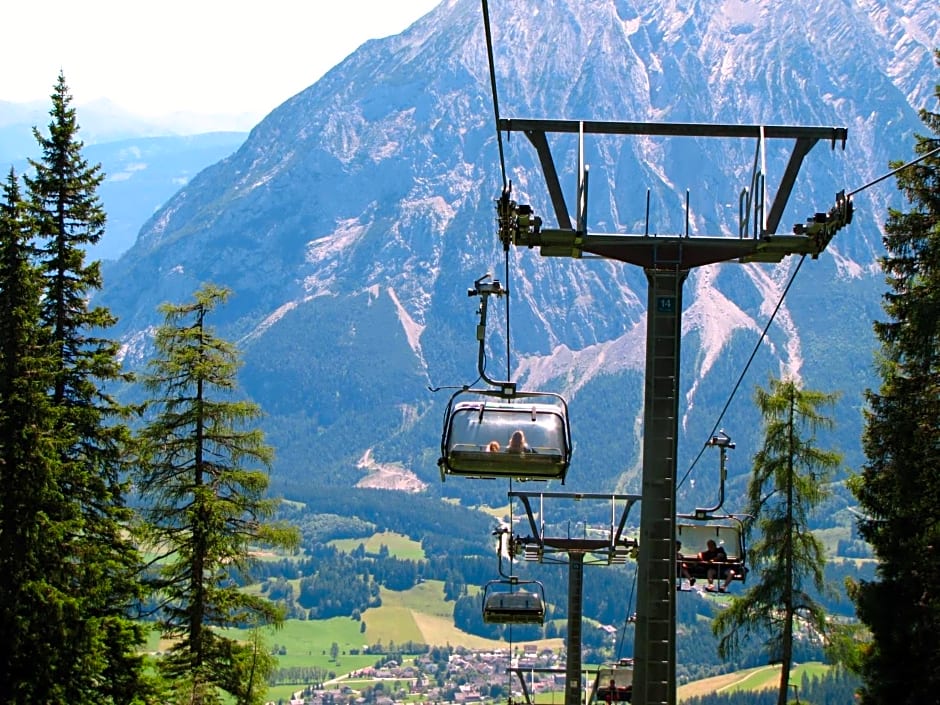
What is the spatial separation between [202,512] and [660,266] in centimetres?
1456

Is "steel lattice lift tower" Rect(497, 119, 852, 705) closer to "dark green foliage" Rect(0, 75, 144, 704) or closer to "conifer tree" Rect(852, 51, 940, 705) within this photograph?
"dark green foliage" Rect(0, 75, 144, 704)

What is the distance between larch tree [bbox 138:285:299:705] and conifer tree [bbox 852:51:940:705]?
1090cm

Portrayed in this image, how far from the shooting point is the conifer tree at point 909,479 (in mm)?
23909

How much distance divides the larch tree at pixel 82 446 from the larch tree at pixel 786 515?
12.2 m

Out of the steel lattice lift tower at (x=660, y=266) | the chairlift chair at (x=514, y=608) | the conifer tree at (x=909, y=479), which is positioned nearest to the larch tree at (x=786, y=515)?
the conifer tree at (x=909, y=479)

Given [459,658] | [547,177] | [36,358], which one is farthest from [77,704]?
[459,658]

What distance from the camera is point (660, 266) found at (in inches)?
482

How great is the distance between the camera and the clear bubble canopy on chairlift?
15.1m

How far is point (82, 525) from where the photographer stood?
22.2 m

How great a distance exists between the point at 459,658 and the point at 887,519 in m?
170

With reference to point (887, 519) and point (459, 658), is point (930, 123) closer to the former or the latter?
point (887, 519)

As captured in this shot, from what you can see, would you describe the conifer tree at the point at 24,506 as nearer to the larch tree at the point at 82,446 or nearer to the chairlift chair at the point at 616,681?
the larch tree at the point at 82,446

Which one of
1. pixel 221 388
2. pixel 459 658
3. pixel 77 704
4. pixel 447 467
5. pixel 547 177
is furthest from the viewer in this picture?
pixel 459 658

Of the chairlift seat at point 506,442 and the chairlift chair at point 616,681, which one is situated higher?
the chairlift seat at point 506,442
